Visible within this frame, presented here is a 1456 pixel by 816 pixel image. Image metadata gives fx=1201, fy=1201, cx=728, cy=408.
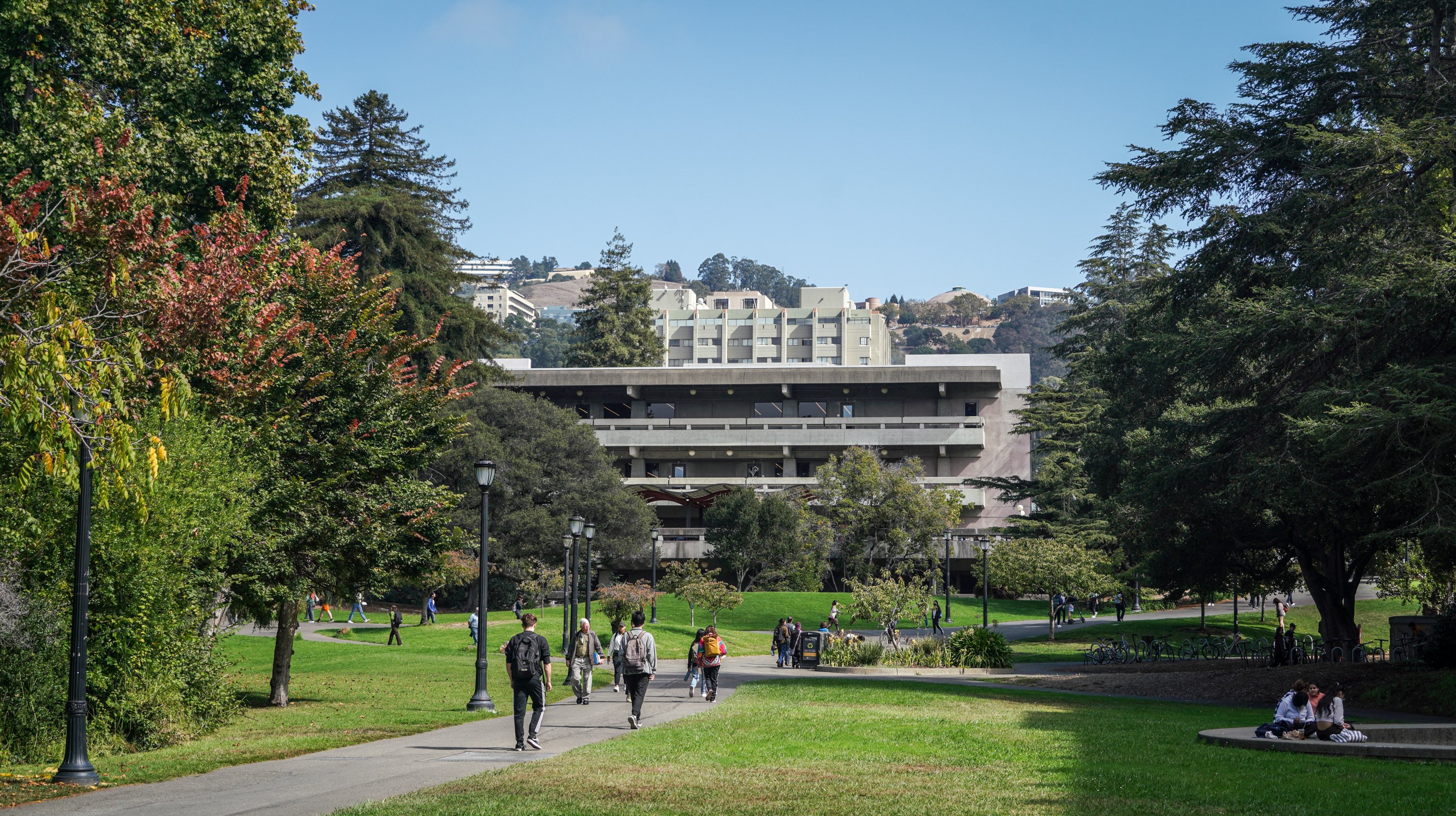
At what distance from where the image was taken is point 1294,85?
28.6 metres

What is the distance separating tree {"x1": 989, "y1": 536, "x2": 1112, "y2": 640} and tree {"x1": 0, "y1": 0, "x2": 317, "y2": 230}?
3381 centimetres

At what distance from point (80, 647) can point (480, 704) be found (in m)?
9.06

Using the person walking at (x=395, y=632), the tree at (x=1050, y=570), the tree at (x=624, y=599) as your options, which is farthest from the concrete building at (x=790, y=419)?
the person walking at (x=395, y=632)

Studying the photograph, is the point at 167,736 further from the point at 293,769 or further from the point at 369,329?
the point at 369,329

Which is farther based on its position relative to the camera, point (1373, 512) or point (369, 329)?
point (1373, 512)

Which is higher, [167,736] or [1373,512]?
[1373,512]

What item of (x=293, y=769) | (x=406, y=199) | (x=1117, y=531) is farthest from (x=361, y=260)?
(x=293, y=769)

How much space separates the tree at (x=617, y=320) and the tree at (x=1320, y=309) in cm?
6945

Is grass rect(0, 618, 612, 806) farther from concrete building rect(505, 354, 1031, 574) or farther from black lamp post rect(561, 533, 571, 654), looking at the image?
concrete building rect(505, 354, 1031, 574)

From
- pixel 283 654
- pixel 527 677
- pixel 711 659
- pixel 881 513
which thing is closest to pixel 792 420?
pixel 881 513

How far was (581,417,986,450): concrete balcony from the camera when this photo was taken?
267 ft

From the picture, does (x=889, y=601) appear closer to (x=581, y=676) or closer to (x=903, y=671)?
(x=903, y=671)

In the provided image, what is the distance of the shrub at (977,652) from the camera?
34219 mm

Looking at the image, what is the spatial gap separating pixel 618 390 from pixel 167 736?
72.4 meters
